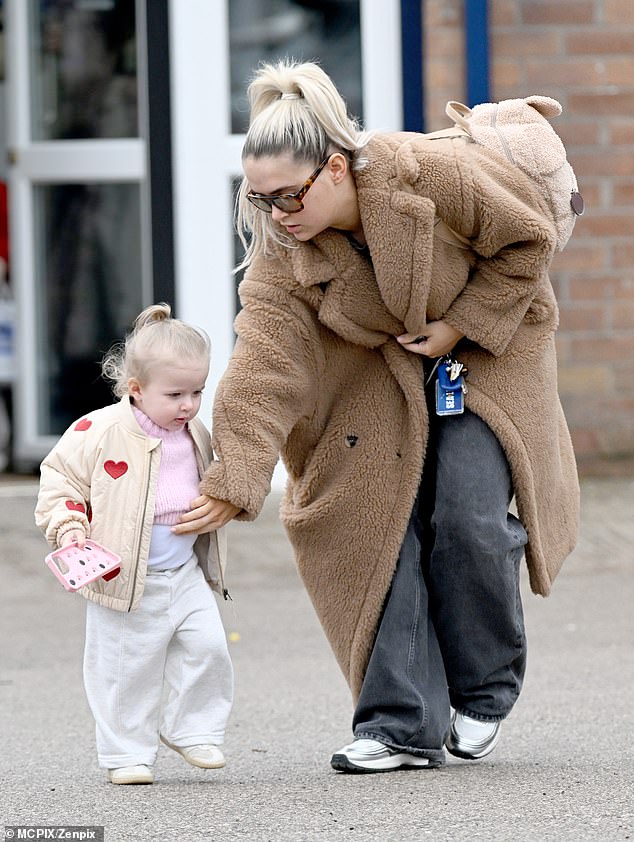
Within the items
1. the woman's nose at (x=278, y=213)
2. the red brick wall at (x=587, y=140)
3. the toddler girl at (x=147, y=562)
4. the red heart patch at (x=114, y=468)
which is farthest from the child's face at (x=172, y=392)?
the red brick wall at (x=587, y=140)

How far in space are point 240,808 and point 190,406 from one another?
86 centimetres

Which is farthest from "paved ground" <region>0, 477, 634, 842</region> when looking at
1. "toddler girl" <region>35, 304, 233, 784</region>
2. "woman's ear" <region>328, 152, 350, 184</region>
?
"woman's ear" <region>328, 152, 350, 184</region>

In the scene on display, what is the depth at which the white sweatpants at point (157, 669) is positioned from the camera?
11.5 feet

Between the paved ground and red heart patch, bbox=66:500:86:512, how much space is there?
617 mm

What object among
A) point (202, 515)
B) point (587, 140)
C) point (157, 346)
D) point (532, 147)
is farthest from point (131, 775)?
point (587, 140)

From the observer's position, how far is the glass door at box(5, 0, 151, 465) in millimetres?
8383

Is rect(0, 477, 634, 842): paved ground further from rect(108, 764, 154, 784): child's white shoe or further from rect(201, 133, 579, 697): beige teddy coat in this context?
rect(201, 133, 579, 697): beige teddy coat

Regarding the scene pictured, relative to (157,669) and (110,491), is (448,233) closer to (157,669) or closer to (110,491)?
(110,491)

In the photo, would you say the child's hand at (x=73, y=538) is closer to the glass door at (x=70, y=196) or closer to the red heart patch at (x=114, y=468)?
the red heart patch at (x=114, y=468)

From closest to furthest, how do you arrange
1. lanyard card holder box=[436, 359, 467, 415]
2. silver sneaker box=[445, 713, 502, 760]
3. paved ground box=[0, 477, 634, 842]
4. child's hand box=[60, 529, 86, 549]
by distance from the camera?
paved ground box=[0, 477, 634, 842] → child's hand box=[60, 529, 86, 549] → lanyard card holder box=[436, 359, 467, 415] → silver sneaker box=[445, 713, 502, 760]

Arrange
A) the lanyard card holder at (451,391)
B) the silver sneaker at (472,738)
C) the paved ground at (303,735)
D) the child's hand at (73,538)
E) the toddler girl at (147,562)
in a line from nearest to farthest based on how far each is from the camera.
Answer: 1. the paved ground at (303,735)
2. the child's hand at (73,538)
3. the toddler girl at (147,562)
4. the lanyard card holder at (451,391)
5. the silver sneaker at (472,738)

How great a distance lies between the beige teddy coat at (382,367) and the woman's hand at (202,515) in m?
0.04

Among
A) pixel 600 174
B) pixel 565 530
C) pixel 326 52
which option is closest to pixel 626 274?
pixel 600 174

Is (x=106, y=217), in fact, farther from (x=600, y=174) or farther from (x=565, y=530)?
(x=565, y=530)
